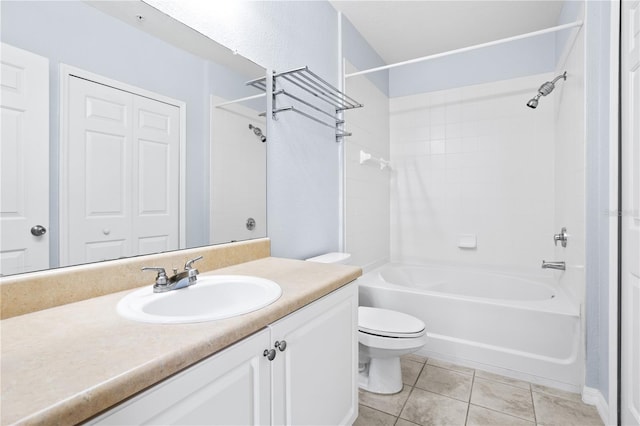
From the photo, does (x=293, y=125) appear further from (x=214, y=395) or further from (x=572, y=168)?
(x=572, y=168)

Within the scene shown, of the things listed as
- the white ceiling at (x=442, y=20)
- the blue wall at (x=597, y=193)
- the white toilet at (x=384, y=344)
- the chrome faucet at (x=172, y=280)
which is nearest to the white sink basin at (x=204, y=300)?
the chrome faucet at (x=172, y=280)

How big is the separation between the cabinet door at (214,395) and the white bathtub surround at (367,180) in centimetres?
166

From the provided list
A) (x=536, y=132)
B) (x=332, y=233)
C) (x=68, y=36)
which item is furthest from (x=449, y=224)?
(x=68, y=36)

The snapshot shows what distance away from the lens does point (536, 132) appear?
2688mm

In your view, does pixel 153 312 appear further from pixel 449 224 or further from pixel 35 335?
pixel 449 224

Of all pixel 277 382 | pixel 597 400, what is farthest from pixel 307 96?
pixel 597 400

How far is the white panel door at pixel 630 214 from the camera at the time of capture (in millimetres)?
1272

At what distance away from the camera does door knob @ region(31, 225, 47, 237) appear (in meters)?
0.83

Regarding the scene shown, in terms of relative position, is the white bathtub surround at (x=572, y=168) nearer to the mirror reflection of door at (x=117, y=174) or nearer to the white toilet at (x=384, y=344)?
the white toilet at (x=384, y=344)

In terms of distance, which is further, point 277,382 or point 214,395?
point 277,382

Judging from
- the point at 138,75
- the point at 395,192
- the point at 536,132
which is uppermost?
the point at 536,132

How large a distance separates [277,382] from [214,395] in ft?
0.78

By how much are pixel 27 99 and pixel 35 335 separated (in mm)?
579

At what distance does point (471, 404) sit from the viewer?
1.70 metres
